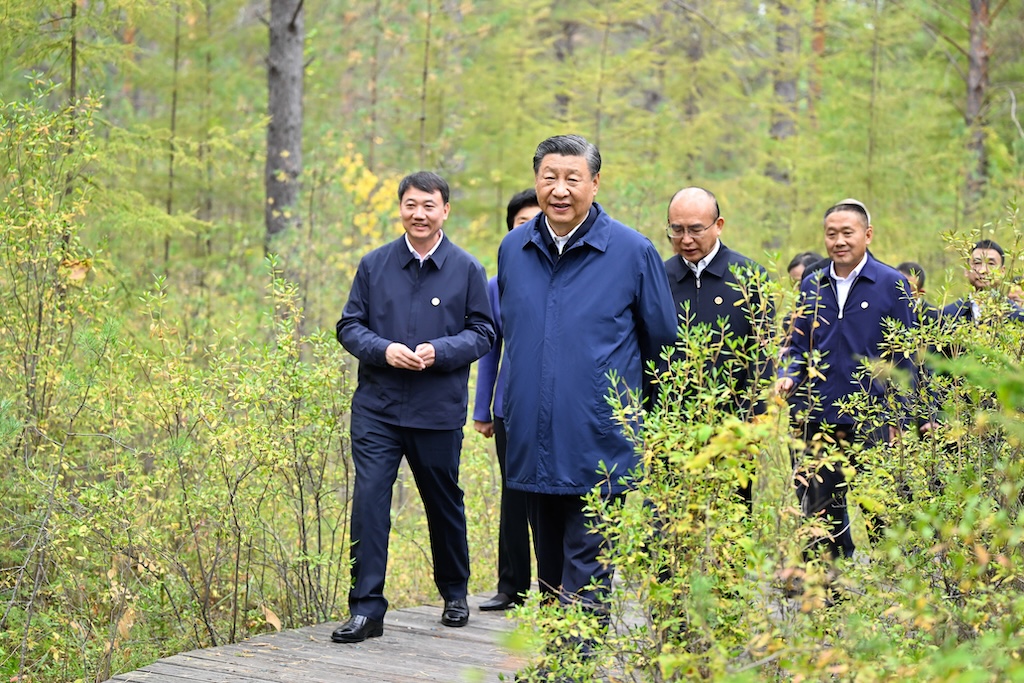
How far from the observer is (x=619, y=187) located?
14039 millimetres

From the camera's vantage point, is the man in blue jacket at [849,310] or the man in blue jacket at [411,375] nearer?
the man in blue jacket at [411,375]

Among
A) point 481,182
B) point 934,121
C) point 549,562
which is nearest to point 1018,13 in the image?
point 934,121

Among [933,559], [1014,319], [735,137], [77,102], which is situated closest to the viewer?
[933,559]

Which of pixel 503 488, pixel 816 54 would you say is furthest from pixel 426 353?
pixel 816 54

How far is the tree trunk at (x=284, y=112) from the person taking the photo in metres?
13.2

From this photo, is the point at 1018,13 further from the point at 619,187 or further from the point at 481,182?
the point at 481,182

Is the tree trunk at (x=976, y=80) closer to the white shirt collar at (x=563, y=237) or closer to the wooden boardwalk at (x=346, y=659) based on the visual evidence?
the wooden boardwalk at (x=346, y=659)

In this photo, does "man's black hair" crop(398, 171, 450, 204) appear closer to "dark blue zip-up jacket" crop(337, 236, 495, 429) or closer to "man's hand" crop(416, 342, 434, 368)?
"dark blue zip-up jacket" crop(337, 236, 495, 429)

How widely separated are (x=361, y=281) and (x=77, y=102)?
2.10 m

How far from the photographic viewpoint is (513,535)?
6.46 meters

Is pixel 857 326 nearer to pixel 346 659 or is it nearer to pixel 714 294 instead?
pixel 714 294

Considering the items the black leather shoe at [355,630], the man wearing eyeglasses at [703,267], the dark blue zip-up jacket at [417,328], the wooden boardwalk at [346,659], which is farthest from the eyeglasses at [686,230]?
the black leather shoe at [355,630]

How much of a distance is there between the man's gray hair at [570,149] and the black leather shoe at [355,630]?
2.50m

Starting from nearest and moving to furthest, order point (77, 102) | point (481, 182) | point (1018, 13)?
point (77, 102) → point (1018, 13) → point (481, 182)
